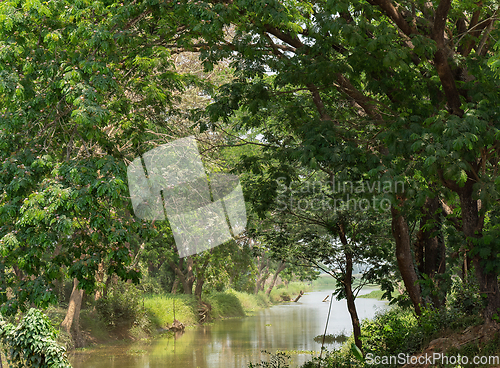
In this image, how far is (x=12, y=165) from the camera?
6434mm

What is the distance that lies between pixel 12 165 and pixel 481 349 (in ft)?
23.1

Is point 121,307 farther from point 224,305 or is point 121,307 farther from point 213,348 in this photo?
point 224,305

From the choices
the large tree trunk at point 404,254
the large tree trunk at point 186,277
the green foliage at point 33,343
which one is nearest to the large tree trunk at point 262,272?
the large tree trunk at point 186,277

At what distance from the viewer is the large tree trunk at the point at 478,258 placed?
6.98 m

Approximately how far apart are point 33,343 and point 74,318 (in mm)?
9228

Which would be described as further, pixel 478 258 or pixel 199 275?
pixel 199 275

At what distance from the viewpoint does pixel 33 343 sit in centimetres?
641

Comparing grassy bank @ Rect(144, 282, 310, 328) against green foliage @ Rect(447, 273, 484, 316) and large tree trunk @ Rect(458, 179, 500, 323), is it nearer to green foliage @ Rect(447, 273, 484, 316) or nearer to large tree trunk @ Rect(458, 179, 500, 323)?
green foliage @ Rect(447, 273, 484, 316)

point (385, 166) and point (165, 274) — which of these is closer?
point (385, 166)

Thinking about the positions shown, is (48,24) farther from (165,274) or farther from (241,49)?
(165,274)

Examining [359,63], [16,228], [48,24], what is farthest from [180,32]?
[16,228]
